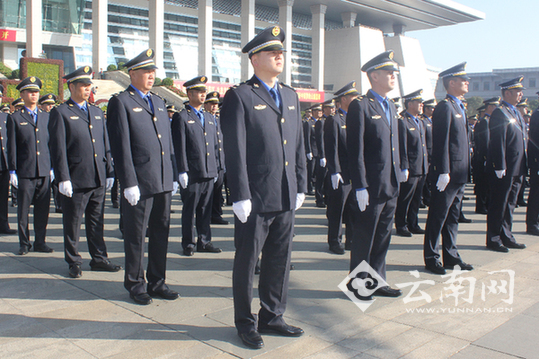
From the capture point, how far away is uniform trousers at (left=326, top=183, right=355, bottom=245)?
637 centimetres

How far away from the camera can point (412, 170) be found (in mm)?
7848

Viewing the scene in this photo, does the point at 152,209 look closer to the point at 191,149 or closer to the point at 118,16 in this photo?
the point at 191,149

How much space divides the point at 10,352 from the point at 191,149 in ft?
11.6

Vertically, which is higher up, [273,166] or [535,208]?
[273,166]

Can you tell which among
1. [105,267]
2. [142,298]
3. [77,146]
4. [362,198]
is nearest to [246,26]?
[77,146]

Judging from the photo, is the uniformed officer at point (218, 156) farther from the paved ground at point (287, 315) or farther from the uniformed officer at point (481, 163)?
the uniformed officer at point (481, 163)

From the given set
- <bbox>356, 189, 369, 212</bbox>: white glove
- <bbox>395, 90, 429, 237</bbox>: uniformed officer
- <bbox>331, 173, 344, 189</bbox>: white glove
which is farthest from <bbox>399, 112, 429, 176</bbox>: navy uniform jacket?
<bbox>356, 189, 369, 212</bbox>: white glove

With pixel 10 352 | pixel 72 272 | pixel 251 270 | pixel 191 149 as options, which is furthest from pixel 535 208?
pixel 10 352

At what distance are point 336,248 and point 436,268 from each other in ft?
4.58

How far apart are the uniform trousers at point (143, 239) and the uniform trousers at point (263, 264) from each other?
3.80 feet

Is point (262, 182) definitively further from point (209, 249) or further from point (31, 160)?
point (31, 160)

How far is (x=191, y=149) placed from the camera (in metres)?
6.30

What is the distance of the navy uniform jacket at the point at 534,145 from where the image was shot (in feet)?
24.0

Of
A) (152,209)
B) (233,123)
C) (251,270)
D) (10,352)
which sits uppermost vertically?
(233,123)
